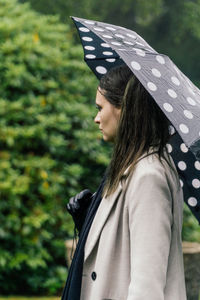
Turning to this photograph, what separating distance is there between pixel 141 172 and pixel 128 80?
0.42m

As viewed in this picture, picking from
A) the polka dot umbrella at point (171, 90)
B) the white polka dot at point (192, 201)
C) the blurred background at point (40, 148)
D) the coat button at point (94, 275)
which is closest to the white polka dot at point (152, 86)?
the polka dot umbrella at point (171, 90)

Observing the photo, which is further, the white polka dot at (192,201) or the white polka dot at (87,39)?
the white polka dot at (87,39)

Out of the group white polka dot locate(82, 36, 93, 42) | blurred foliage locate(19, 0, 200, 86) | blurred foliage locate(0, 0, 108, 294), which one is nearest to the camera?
white polka dot locate(82, 36, 93, 42)

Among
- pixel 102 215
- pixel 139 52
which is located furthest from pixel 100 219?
pixel 139 52

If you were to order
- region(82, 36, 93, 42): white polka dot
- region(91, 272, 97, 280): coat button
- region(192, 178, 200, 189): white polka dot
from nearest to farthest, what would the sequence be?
region(91, 272, 97, 280): coat button → region(192, 178, 200, 189): white polka dot → region(82, 36, 93, 42): white polka dot

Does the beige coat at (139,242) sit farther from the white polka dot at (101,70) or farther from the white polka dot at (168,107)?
the white polka dot at (101,70)

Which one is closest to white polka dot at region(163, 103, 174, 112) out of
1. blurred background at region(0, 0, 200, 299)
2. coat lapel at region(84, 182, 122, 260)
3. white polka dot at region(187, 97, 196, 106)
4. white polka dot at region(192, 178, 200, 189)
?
white polka dot at region(187, 97, 196, 106)

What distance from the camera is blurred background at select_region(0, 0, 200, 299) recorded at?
5.94 meters

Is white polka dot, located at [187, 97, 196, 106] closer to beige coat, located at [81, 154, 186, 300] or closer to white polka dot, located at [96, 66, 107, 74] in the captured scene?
beige coat, located at [81, 154, 186, 300]

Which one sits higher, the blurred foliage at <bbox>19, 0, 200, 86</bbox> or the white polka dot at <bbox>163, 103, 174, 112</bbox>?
the blurred foliage at <bbox>19, 0, 200, 86</bbox>

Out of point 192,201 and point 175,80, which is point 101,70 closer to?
point 192,201

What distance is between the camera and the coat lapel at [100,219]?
7.73ft

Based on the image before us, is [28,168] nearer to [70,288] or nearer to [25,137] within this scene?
[25,137]

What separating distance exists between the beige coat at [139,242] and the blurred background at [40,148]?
351 centimetres
